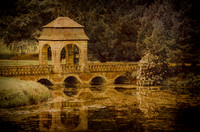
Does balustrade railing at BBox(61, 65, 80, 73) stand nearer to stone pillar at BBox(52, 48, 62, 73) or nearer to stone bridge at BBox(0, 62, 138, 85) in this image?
stone bridge at BBox(0, 62, 138, 85)

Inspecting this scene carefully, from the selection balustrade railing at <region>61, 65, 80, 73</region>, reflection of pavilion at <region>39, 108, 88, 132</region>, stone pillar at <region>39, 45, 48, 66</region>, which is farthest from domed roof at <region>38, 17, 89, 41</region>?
reflection of pavilion at <region>39, 108, 88, 132</region>

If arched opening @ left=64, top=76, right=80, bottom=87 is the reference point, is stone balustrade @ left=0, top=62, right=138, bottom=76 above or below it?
above

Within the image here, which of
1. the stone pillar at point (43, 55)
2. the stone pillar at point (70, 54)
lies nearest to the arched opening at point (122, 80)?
the stone pillar at point (70, 54)

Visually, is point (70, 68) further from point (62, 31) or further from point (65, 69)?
point (62, 31)

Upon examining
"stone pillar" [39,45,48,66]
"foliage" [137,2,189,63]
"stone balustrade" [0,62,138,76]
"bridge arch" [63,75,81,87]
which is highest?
"foliage" [137,2,189,63]

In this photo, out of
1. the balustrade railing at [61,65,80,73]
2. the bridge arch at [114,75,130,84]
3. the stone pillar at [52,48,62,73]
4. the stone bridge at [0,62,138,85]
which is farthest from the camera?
the bridge arch at [114,75,130,84]

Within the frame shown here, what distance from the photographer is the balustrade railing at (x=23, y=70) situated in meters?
47.0

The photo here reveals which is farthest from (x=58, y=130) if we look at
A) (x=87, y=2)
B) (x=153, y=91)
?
(x=87, y=2)

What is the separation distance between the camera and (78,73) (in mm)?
51656

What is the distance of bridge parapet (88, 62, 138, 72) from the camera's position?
173 ft

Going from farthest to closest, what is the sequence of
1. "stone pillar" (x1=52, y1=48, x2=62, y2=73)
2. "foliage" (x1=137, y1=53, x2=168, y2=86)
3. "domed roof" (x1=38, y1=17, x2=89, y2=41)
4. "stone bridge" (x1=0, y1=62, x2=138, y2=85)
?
"foliage" (x1=137, y1=53, x2=168, y2=86) → "stone pillar" (x1=52, y1=48, x2=62, y2=73) → "domed roof" (x1=38, y1=17, x2=89, y2=41) → "stone bridge" (x1=0, y1=62, x2=138, y2=85)

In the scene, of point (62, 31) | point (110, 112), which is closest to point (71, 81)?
point (62, 31)

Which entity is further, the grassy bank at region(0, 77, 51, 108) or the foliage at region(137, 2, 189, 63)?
the foliage at region(137, 2, 189, 63)

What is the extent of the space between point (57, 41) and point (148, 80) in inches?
410
